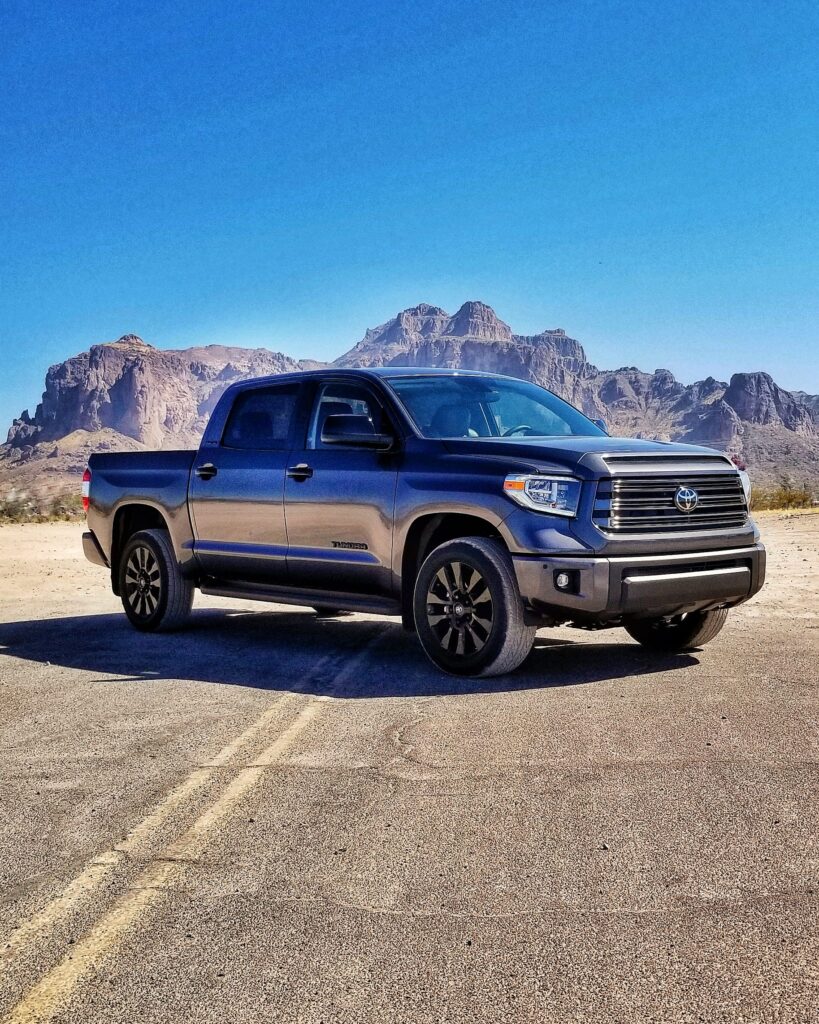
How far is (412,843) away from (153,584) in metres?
6.30

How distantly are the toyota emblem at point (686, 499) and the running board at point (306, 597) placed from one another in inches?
80.5

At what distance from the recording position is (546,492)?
7172mm

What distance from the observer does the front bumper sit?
693cm

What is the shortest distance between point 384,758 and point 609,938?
2320 millimetres

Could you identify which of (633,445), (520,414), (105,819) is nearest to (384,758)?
(105,819)

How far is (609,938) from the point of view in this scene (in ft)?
10.7

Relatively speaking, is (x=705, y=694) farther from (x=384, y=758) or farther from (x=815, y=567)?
(x=815, y=567)

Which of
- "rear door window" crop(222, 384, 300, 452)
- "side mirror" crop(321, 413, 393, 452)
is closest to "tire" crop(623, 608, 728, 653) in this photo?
"side mirror" crop(321, 413, 393, 452)

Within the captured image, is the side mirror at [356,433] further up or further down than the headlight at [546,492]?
further up

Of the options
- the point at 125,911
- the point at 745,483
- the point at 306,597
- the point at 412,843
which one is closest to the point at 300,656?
the point at 306,597

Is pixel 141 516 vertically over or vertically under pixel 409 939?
over

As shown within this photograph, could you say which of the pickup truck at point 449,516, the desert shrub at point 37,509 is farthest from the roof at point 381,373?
the desert shrub at point 37,509

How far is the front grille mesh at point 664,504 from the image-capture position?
7105 millimetres

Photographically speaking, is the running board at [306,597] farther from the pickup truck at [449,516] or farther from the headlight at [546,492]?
the headlight at [546,492]
